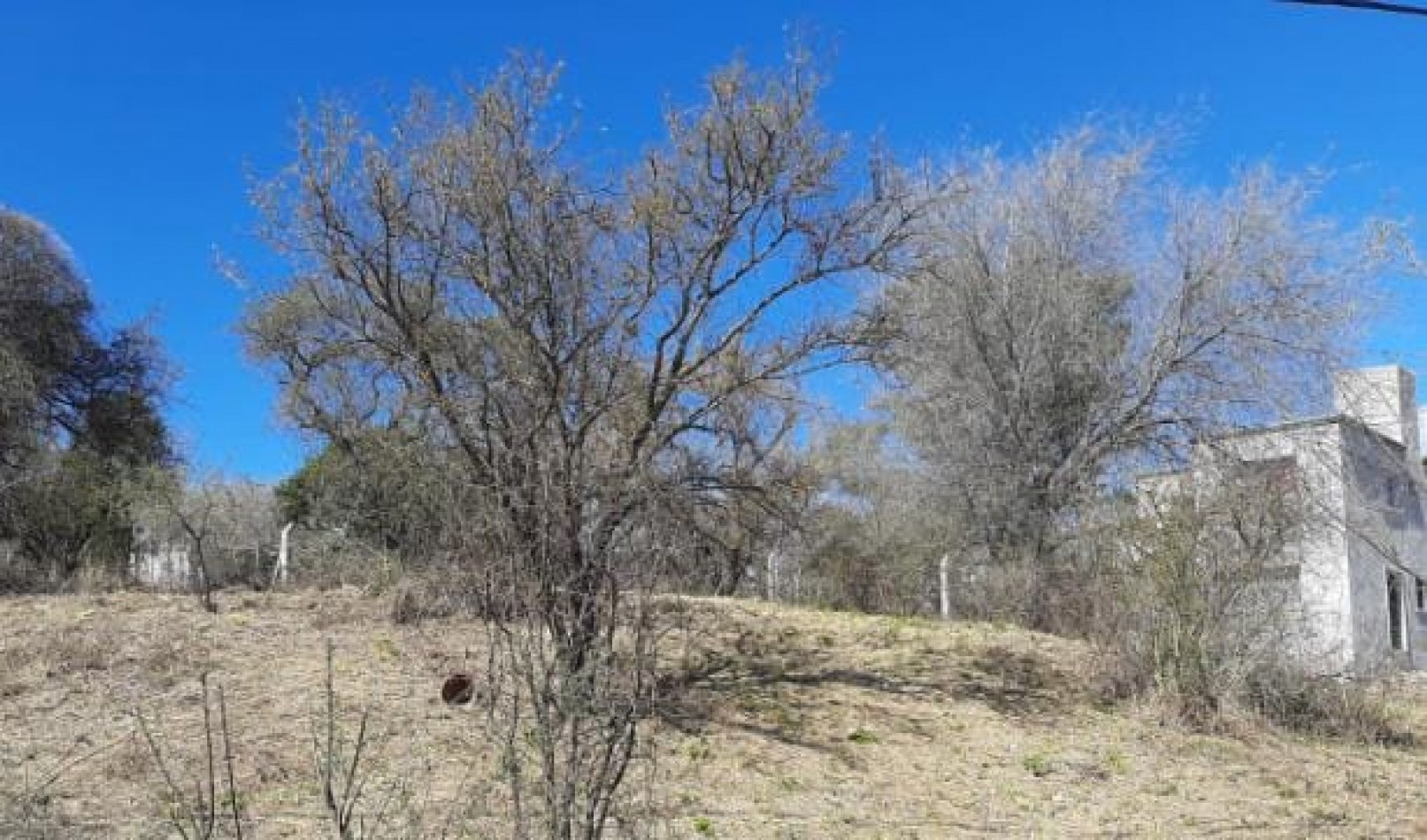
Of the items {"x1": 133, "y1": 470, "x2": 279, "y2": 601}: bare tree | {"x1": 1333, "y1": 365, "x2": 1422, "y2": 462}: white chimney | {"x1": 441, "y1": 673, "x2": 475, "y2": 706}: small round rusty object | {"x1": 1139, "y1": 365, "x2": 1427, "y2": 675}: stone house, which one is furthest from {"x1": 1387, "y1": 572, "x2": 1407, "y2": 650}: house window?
{"x1": 441, "y1": 673, "x2": 475, "y2": 706}: small round rusty object

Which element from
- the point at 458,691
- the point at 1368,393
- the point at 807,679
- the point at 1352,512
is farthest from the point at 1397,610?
the point at 458,691

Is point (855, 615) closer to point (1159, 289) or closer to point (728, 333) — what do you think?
point (728, 333)

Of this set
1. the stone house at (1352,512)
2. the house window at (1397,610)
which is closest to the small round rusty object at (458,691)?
the stone house at (1352,512)

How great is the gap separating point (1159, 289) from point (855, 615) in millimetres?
6296

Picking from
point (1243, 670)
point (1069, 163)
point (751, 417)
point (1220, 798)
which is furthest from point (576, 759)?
point (1069, 163)

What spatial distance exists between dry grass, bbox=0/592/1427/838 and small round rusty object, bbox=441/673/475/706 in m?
0.13

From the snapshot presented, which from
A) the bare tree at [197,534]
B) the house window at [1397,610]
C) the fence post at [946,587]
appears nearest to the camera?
the bare tree at [197,534]

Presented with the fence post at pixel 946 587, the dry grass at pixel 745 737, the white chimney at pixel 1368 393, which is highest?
the white chimney at pixel 1368 393

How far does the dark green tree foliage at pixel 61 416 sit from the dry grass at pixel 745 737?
3.79 m

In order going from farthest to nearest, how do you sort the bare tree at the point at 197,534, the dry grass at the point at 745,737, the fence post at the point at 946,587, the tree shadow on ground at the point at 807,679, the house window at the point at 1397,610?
the house window at the point at 1397,610
the fence post at the point at 946,587
the bare tree at the point at 197,534
the tree shadow on ground at the point at 807,679
the dry grass at the point at 745,737

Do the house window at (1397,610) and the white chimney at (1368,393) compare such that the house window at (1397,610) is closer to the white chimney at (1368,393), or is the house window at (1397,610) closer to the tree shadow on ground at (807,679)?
the white chimney at (1368,393)

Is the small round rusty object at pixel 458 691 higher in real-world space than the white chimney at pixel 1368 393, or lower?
lower

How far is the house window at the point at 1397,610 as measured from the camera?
2394cm

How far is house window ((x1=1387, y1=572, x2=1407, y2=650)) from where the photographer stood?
2394 centimetres
